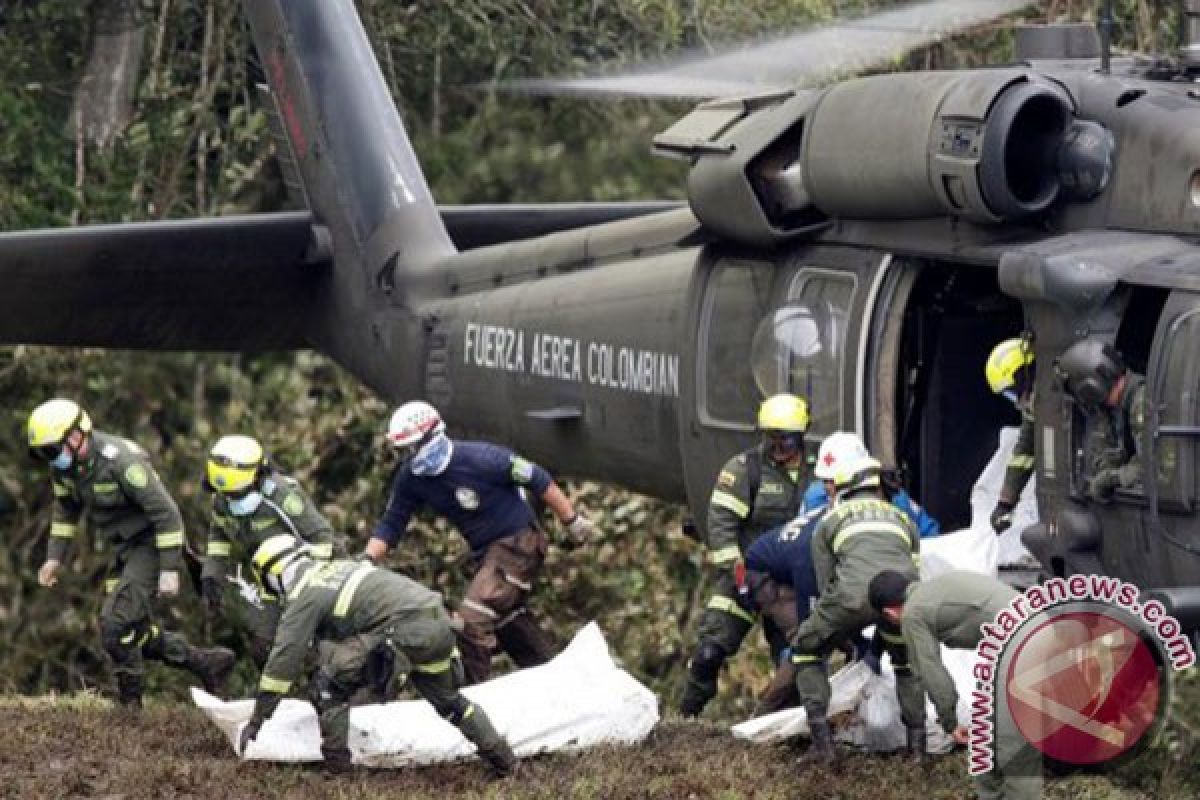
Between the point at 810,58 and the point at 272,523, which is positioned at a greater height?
the point at 810,58

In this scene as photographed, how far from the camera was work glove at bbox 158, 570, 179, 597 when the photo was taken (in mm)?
14016

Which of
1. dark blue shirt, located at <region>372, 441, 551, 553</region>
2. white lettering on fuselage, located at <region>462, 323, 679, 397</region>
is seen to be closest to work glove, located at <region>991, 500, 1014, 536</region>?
white lettering on fuselage, located at <region>462, 323, 679, 397</region>

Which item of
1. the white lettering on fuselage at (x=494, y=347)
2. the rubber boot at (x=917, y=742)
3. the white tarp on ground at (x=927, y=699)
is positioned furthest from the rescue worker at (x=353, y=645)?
the white lettering on fuselage at (x=494, y=347)

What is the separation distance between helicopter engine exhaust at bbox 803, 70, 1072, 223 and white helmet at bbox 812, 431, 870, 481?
3.57ft

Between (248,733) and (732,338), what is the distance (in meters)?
3.25

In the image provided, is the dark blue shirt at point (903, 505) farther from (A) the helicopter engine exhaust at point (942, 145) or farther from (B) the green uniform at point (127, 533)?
(B) the green uniform at point (127, 533)

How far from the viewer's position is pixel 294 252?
16.8 meters

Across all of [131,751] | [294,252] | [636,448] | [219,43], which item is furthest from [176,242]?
[219,43]

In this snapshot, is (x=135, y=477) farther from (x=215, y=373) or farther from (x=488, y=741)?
(x=215, y=373)

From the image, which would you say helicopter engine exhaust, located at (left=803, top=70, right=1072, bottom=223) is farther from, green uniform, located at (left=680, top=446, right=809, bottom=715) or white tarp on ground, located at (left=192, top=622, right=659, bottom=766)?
white tarp on ground, located at (left=192, top=622, right=659, bottom=766)

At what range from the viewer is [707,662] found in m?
13.6

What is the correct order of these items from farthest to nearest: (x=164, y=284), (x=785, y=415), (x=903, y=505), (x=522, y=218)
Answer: (x=522, y=218) → (x=164, y=284) → (x=785, y=415) → (x=903, y=505)

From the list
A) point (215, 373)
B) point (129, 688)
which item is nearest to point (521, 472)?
point (129, 688)

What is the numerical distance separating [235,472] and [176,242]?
10.2 ft
